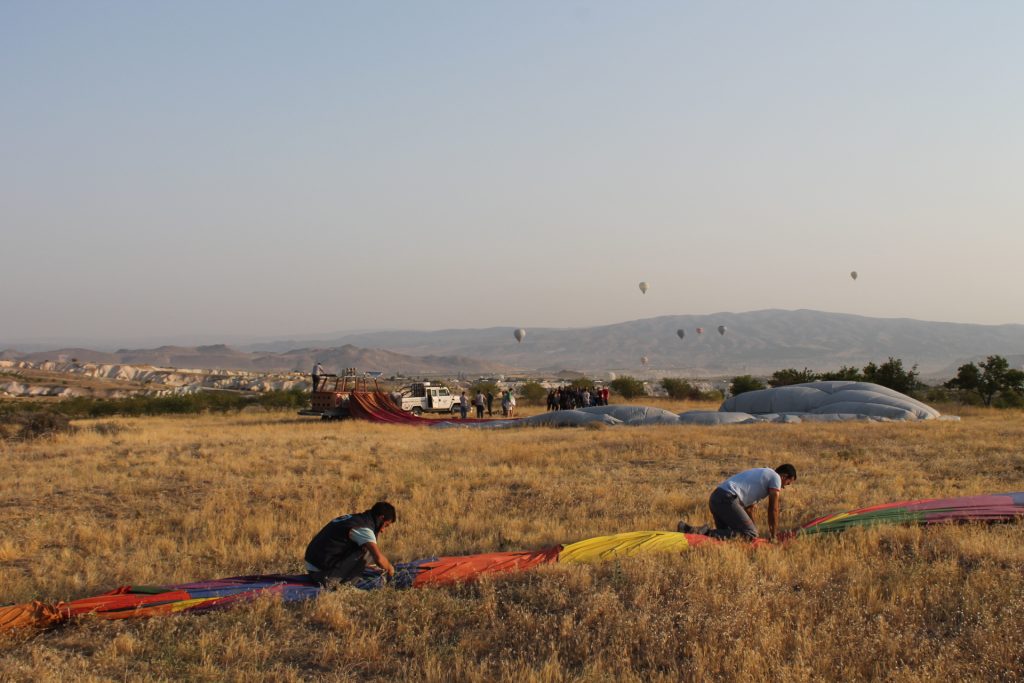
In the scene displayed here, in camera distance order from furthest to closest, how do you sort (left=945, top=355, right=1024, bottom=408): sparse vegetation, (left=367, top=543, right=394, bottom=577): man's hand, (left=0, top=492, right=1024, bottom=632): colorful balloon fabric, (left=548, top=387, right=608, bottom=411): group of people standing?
(left=945, top=355, right=1024, bottom=408): sparse vegetation → (left=548, top=387, right=608, bottom=411): group of people standing → (left=367, top=543, right=394, bottom=577): man's hand → (left=0, top=492, right=1024, bottom=632): colorful balloon fabric

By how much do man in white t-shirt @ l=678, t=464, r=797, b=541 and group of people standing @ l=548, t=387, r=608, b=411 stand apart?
27747mm

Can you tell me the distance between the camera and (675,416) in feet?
92.9

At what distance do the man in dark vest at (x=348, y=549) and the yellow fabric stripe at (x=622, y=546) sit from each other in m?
1.83

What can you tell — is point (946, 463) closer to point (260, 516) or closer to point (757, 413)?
point (260, 516)

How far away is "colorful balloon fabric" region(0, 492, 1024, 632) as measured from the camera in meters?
7.07

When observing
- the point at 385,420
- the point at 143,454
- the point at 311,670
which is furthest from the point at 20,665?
the point at 385,420

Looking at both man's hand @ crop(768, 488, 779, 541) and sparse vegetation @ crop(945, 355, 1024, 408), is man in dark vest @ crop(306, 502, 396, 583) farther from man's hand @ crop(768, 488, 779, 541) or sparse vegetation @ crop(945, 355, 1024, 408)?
sparse vegetation @ crop(945, 355, 1024, 408)

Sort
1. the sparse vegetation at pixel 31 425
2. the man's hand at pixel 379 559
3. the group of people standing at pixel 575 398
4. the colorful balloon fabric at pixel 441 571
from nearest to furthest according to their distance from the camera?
the colorful balloon fabric at pixel 441 571, the man's hand at pixel 379 559, the sparse vegetation at pixel 31 425, the group of people standing at pixel 575 398

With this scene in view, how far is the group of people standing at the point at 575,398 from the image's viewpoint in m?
38.0

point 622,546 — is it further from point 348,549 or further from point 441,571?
point 348,549

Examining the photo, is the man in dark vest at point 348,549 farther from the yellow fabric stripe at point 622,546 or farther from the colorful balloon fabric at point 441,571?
the yellow fabric stripe at point 622,546

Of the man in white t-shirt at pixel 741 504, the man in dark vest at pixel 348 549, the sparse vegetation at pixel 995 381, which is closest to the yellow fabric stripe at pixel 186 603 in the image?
the man in dark vest at pixel 348 549

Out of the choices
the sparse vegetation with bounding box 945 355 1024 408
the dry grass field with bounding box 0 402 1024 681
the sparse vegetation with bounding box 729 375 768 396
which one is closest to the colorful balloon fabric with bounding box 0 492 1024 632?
the dry grass field with bounding box 0 402 1024 681

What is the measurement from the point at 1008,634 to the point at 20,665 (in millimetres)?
6968
